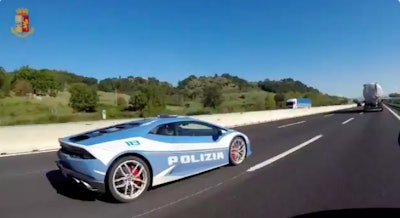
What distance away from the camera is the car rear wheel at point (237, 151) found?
28.1 ft

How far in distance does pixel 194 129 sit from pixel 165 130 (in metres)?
0.92

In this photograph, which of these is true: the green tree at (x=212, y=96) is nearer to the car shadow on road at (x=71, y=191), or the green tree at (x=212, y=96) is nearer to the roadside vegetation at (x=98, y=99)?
the roadside vegetation at (x=98, y=99)

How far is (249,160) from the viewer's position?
9.63 m

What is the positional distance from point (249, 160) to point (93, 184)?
15.5 feet

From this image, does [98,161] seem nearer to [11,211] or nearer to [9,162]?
[11,211]

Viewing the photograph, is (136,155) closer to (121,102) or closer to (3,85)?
(121,102)


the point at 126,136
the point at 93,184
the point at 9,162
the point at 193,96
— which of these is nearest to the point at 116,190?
the point at 93,184

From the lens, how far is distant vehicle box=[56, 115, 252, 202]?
19.5 feet

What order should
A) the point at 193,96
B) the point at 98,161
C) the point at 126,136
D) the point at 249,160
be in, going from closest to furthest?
the point at 98,161 → the point at 126,136 → the point at 249,160 → the point at 193,96

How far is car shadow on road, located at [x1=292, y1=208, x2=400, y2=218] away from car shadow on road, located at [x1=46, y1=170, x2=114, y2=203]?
320 centimetres

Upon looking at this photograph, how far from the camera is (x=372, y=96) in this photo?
4784 centimetres

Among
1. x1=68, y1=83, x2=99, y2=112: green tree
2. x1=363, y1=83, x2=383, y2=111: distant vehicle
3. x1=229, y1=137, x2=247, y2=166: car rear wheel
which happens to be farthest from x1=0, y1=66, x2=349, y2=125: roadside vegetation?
x1=229, y1=137, x2=247, y2=166: car rear wheel

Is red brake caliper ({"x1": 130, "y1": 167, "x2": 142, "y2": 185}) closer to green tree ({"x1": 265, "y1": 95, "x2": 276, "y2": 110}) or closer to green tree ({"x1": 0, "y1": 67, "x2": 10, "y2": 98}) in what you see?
green tree ({"x1": 265, "y1": 95, "x2": 276, "y2": 110})

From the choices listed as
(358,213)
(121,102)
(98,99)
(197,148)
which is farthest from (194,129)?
(121,102)
